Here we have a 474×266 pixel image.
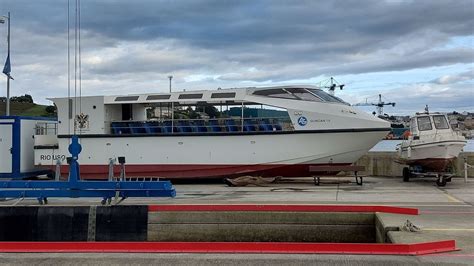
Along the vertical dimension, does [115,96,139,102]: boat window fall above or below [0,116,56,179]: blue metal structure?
above

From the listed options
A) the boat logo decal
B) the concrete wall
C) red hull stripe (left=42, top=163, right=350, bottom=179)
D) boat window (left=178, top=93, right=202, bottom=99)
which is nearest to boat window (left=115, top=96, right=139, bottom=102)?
the boat logo decal

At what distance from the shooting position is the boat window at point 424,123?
19.8 m

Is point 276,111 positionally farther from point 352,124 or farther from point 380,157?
point 380,157

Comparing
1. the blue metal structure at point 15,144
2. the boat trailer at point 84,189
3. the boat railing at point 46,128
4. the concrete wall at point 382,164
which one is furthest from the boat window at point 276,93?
the boat trailer at point 84,189

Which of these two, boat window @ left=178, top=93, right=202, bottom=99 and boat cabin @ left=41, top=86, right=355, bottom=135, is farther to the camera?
boat window @ left=178, top=93, right=202, bottom=99

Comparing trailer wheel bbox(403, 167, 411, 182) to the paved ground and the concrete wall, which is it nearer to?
the paved ground

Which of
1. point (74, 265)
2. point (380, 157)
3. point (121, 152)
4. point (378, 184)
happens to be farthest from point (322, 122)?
point (74, 265)

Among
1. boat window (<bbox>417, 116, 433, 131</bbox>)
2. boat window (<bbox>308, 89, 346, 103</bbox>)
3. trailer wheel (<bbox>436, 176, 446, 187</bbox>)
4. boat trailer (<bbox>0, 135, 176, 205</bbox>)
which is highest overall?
boat window (<bbox>308, 89, 346, 103</bbox>)

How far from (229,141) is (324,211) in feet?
35.3

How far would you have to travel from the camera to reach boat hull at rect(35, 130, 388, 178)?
19.8m

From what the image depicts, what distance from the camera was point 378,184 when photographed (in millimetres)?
19438

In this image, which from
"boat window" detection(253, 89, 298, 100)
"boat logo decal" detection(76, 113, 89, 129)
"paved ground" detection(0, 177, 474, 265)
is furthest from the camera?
"boat logo decal" detection(76, 113, 89, 129)

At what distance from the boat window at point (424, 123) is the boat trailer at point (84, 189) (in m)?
12.5

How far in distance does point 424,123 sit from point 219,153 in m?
8.06
